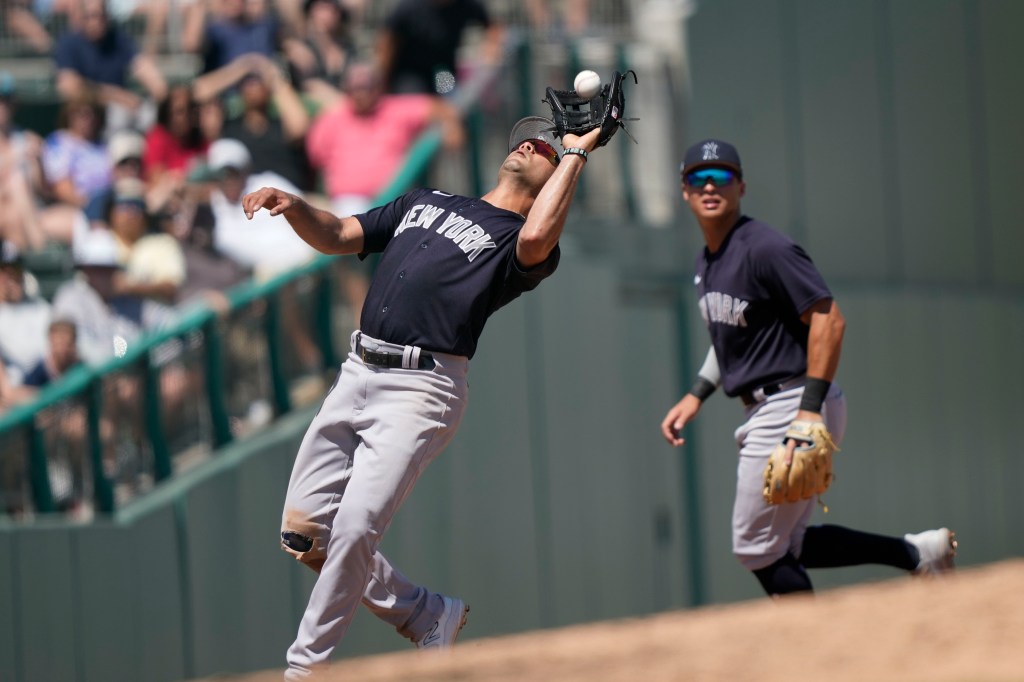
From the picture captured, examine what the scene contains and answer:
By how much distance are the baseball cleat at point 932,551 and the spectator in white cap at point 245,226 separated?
13.4 feet

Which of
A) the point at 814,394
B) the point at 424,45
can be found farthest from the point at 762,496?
the point at 424,45

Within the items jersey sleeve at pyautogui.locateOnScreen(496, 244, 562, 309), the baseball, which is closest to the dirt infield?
jersey sleeve at pyautogui.locateOnScreen(496, 244, 562, 309)

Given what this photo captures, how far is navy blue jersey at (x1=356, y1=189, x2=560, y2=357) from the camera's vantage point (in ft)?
19.7

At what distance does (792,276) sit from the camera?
20.7 feet

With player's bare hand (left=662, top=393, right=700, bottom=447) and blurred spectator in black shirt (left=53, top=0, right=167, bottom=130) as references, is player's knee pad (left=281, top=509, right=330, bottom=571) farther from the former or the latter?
blurred spectator in black shirt (left=53, top=0, right=167, bottom=130)

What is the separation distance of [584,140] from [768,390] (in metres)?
1.38

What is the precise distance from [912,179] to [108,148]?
19.1 feet

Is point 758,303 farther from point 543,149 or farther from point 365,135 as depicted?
point 365,135

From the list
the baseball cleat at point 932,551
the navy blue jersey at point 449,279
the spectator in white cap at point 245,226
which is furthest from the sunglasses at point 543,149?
the spectator in white cap at point 245,226

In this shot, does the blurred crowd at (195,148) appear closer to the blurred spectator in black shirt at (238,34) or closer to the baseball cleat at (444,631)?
the blurred spectator in black shirt at (238,34)

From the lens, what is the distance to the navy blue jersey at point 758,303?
20.8 feet

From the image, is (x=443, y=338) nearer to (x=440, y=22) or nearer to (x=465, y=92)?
(x=465, y=92)

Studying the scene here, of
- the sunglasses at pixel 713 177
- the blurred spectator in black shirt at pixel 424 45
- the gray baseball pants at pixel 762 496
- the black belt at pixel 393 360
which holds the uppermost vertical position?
the blurred spectator in black shirt at pixel 424 45

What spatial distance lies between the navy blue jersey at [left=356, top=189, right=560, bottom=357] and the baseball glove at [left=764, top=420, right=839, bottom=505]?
119 centimetres
